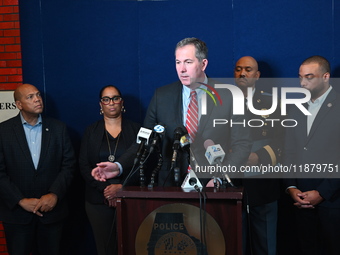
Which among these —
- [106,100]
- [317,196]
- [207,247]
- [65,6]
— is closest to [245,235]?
[317,196]

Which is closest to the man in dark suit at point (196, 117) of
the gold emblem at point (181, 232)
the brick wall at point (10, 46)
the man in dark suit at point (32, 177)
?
the gold emblem at point (181, 232)

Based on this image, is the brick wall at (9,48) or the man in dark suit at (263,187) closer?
the man in dark suit at (263,187)

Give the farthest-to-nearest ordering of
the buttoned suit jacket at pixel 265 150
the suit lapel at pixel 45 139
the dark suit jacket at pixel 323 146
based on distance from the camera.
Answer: the suit lapel at pixel 45 139 < the buttoned suit jacket at pixel 265 150 < the dark suit jacket at pixel 323 146

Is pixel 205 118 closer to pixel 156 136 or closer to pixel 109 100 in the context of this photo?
pixel 156 136

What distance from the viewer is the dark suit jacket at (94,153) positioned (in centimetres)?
395

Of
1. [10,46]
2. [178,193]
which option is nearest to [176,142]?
[178,193]

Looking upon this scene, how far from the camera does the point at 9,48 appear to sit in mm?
4559

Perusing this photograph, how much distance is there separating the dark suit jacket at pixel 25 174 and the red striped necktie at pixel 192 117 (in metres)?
1.47

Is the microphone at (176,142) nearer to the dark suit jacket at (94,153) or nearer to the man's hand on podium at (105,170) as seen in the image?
the man's hand on podium at (105,170)

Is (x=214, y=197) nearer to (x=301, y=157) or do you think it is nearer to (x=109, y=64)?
(x=301, y=157)

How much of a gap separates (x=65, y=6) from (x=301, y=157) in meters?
2.70

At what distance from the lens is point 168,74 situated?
4496 mm

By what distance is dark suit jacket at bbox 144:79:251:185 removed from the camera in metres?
2.91

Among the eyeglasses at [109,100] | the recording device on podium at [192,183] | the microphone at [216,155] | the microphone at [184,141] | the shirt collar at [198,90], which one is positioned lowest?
the recording device on podium at [192,183]
